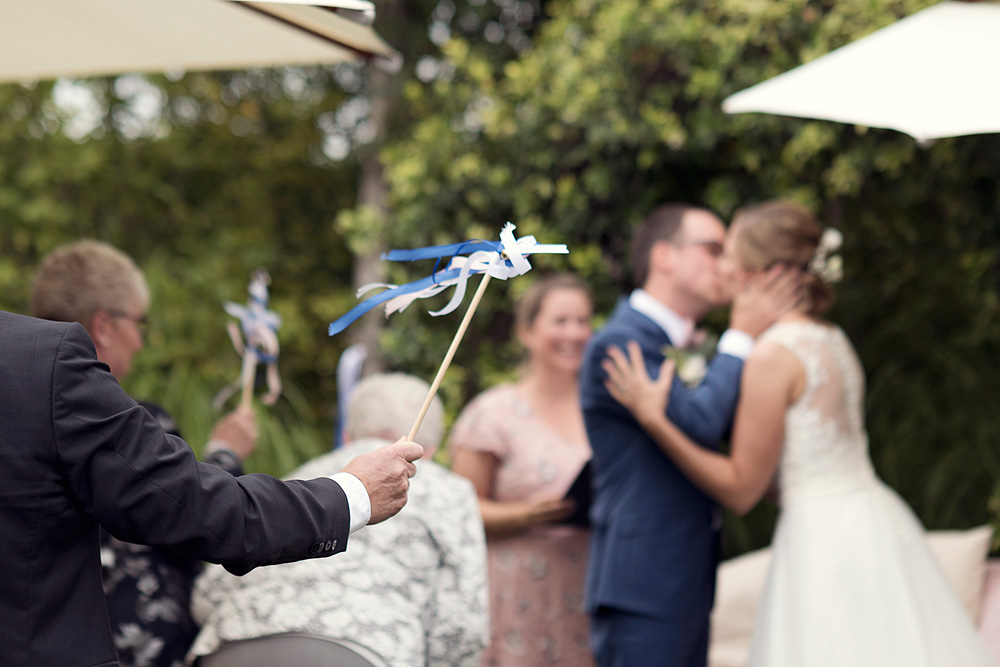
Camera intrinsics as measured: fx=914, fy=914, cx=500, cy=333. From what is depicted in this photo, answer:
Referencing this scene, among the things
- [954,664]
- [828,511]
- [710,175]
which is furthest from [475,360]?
[954,664]

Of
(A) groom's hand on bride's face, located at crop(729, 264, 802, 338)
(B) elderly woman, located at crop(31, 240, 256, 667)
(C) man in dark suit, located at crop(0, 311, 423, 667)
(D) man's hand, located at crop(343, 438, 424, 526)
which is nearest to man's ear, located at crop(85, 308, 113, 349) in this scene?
(B) elderly woman, located at crop(31, 240, 256, 667)

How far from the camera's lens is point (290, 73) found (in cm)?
830

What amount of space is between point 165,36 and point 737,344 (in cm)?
225

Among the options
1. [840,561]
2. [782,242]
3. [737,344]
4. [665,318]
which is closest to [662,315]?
[665,318]

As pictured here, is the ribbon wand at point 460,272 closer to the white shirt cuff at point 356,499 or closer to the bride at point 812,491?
the white shirt cuff at point 356,499

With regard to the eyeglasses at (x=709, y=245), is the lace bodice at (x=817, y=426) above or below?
below

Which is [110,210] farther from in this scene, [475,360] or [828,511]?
[828,511]

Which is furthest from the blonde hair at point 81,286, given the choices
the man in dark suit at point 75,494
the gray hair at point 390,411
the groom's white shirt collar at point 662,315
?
the groom's white shirt collar at point 662,315

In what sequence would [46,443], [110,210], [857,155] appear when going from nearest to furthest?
1. [46,443]
2. [857,155]
3. [110,210]

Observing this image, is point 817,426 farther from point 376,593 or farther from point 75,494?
point 75,494

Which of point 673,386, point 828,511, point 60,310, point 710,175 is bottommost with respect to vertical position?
point 828,511

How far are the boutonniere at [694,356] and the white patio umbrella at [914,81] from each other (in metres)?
1.39

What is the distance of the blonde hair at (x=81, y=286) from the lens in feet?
8.76

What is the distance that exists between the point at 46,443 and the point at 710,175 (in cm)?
375
